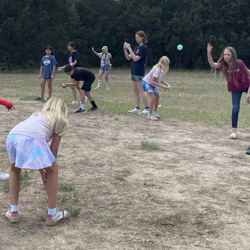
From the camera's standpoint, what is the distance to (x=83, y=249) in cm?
366

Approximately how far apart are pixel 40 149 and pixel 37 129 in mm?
186

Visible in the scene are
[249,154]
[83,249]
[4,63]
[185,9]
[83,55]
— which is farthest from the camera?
[185,9]

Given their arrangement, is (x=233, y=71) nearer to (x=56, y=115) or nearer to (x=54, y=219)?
(x=56, y=115)

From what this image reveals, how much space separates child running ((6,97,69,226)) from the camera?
3.95 metres

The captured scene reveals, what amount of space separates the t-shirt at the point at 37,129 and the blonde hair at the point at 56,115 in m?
0.05

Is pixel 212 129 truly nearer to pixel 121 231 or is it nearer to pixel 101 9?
pixel 121 231

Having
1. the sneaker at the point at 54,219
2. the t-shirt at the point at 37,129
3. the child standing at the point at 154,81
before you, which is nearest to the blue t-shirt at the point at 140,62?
the child standing at the point at 154,81

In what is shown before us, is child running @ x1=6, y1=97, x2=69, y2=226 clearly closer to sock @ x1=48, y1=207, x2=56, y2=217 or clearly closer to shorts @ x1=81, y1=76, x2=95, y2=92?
sock @ x1=48, y1=207, x2=56, y2=217

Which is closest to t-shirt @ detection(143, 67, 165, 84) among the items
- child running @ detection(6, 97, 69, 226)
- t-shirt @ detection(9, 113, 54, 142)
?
child running @ detection(6, 97, 69, 226)

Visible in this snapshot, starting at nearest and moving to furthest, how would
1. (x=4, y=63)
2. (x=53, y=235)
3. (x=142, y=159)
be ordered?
(x=53, y=235) → (x=142, y=159) → (x=4, y=63)

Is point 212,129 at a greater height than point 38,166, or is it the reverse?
point 38,166

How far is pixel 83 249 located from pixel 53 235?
1.26ft

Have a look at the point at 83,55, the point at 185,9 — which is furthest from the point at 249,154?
the point at 185,9

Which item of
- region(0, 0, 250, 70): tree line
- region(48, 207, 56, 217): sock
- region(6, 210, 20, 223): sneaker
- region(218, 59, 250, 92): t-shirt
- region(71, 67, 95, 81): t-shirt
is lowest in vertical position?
region(6, 210, 20, 223): sneaker
